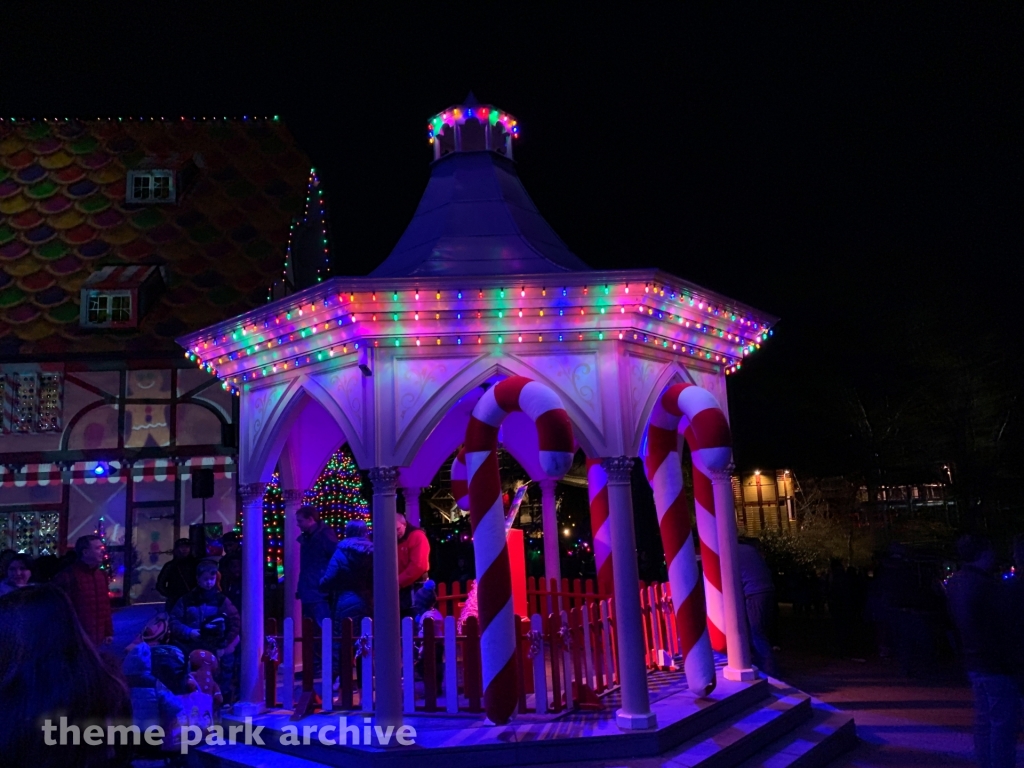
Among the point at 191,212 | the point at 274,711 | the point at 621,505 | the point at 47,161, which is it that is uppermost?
the point at 47,161

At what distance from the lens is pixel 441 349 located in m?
6.12

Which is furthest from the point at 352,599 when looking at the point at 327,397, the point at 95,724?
the point at 95,724

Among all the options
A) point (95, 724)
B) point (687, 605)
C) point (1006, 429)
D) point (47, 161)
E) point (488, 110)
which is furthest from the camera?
point (1006, 429)

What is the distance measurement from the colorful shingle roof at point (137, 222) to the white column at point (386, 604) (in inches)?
448

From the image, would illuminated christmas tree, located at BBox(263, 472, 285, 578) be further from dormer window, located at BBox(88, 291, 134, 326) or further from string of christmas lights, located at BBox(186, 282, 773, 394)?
string of christmas lights, located at BBox(186, 282, 773, 394)

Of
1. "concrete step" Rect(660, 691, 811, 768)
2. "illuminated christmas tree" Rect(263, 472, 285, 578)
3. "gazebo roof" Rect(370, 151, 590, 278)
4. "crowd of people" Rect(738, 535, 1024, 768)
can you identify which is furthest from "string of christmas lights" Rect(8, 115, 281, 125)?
"concrete step" Rect(660, 691, 811, 768)

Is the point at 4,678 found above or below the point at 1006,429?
below

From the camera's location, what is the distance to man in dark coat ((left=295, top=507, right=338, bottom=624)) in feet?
22.8

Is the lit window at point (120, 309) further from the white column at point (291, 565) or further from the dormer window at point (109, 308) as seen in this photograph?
the white column at point (291, 565)

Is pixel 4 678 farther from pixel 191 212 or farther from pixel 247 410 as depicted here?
pixel 191 212

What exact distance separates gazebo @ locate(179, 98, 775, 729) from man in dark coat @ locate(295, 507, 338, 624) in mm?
456

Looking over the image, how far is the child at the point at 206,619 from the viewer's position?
6.48 metres

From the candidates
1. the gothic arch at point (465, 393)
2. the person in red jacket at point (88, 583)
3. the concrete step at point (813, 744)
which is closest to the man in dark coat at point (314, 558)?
the gothic arch at point (465, 393)

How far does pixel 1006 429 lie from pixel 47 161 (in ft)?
77.9
